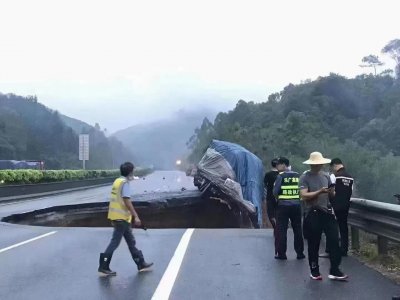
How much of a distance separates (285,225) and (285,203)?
1.35ft

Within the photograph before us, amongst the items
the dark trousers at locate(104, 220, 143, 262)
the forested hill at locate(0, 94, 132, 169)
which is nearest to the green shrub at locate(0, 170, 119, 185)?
the dark trousers at locate(104, 220, 143, 262)

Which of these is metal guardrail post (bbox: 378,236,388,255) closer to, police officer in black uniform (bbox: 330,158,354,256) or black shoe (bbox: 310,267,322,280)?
police officer in black uniform (bbox: 330,158,354,256)

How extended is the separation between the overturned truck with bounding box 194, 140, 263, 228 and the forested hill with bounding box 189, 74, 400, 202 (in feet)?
75.8

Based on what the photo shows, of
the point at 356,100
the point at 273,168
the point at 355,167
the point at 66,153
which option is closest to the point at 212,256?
the point at 273,168

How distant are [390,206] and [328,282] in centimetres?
191

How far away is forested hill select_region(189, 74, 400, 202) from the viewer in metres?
49.3

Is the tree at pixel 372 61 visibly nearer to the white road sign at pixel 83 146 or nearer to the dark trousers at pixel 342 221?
the white road sign at pixel 83 146

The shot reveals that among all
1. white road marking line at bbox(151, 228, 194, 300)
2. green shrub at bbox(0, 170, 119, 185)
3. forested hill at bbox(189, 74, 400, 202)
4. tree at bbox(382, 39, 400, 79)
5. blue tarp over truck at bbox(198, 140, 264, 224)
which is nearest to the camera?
white road marking line at bbox(151, 228, 194, 300)

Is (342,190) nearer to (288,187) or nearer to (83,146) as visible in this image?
(288,187)

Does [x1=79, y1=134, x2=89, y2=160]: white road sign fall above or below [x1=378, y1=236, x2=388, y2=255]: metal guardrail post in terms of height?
above

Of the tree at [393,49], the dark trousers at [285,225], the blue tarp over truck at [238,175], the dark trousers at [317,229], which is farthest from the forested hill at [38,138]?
the dark trousers at [317,229]

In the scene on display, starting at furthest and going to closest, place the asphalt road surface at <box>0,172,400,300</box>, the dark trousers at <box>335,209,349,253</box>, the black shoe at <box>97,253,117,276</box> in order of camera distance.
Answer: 1. the dark trousers at <box>335,209,349,253</box>
2. the black shoe at <box>97,253,117,276</box>
3. the asphalt road surface at <box>0,172,400,300</box>

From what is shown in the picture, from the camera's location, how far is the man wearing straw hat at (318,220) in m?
7.34

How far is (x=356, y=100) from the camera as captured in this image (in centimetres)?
8725
